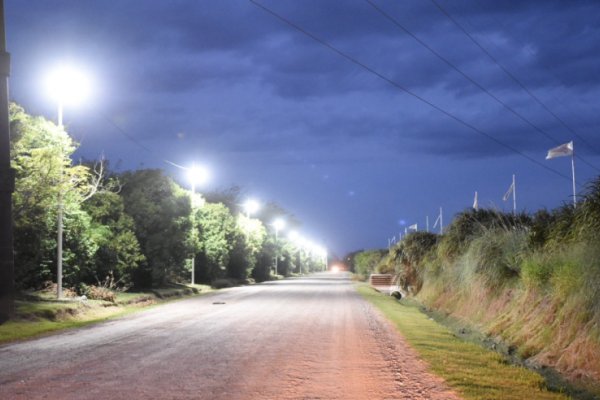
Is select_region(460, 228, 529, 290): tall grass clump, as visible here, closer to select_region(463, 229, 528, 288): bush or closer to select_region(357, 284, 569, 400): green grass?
select_region(463, 229, 528, 288): bush

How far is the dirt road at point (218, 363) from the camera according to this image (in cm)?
854

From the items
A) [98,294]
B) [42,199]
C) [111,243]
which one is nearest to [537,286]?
[42,199]

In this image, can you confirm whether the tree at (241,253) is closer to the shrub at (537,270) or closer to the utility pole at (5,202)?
the utility pole at (5,202)

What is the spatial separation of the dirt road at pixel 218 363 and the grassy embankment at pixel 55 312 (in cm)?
132

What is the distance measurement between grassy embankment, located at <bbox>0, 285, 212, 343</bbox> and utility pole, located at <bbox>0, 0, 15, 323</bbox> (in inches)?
27.6

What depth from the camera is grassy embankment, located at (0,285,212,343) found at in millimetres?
16281

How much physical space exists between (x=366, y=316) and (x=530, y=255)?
6844mm

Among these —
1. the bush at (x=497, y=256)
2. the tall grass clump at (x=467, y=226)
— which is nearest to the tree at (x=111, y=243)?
the tall grass clump at (x=467, y=226)

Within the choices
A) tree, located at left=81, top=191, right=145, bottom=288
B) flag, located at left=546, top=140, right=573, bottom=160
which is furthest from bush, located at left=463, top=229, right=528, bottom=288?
tree, located at left=81, top=191, right=145, bottom=288

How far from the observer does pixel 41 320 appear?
1870 centimetres

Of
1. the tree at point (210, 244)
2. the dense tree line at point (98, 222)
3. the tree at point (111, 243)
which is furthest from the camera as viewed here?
the tree at point (210, 244)

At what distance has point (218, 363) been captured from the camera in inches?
425

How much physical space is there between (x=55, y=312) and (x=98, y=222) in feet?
35.0

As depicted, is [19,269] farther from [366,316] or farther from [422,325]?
[422,325]
